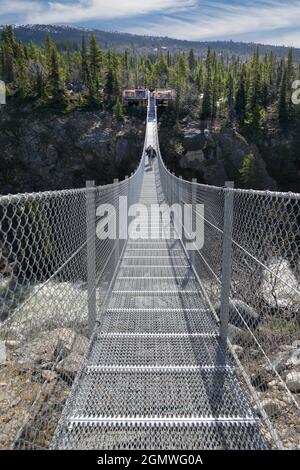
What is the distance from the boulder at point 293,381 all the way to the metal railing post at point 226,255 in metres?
0.84

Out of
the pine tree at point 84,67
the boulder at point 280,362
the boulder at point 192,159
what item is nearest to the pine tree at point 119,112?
the boulder at point 192,159

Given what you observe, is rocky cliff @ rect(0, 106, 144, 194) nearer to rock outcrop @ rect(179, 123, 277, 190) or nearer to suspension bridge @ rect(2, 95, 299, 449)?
rock outcrop @ rect(179, 123, 277, 190)

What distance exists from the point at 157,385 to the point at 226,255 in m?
1.06

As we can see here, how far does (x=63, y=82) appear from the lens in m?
39.4

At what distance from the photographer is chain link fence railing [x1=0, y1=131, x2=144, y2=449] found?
1.99 metres

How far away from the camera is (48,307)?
238 cm

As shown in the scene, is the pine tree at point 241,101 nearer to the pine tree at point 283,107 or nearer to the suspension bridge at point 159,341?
the pine tree at point 283,107

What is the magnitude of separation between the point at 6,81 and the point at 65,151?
1359cm

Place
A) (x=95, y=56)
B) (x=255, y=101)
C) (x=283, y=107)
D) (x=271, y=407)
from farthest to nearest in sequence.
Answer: (x=95, y=56) → (x=255, y=101) → (x=283, y=107) → (x=271, y=407)

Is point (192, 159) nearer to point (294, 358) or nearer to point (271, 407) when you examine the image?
point (294, 358)

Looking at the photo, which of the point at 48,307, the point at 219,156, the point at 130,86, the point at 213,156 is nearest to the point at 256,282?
the point at 48,307

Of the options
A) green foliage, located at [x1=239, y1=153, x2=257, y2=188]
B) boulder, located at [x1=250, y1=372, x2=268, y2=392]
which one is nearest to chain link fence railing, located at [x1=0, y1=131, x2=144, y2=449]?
boulder, located at [x1=250, y1=372, x2=268, y2=392]

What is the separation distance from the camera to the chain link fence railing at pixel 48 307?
1985mm
